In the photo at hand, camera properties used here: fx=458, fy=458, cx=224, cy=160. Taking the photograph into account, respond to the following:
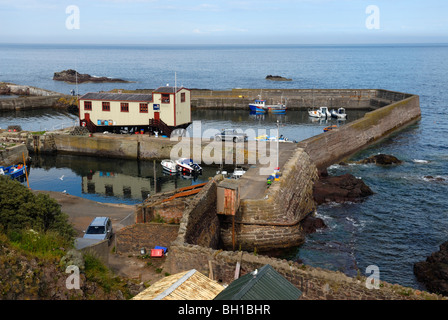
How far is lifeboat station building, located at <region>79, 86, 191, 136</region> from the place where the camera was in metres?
53.6

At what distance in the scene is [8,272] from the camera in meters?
11.6

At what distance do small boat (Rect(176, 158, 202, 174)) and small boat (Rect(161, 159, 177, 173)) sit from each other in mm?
417

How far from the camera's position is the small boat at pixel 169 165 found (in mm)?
47156

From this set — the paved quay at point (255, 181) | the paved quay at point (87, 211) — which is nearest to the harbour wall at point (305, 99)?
the paved quay at point (255, 181)

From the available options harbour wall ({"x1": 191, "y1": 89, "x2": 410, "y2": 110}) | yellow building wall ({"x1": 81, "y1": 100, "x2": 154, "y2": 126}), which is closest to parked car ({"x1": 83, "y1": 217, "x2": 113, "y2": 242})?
yellow building wall ({"x1": 81, "y1": 100, "x2": 154, "y2": 126})

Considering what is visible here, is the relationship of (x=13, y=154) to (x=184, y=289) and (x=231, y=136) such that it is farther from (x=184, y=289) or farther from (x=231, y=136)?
(x=184, y=289)

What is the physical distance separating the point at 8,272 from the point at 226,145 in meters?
37.6

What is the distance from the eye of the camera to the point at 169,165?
47.3 meters

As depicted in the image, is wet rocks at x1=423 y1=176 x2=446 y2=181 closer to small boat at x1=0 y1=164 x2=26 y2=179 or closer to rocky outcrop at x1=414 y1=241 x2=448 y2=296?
rocky outcrop at x1=414 y1=241 x2=448 y2=296

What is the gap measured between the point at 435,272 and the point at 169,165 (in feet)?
95.5

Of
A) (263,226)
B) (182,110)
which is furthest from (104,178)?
(263,226)

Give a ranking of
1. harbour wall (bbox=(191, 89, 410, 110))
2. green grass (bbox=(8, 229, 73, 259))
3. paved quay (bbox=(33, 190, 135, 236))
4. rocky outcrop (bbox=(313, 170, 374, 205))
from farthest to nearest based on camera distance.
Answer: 1. harbour wall (bbox=(191, 89, 410, 110))
2. rocky outcrop (bbox=(313, 170, 374, 205))
3. paved quay (bbox=(33, 190, 135, 236))
4. green grass (bbox=(8, 229, 73, 259))
